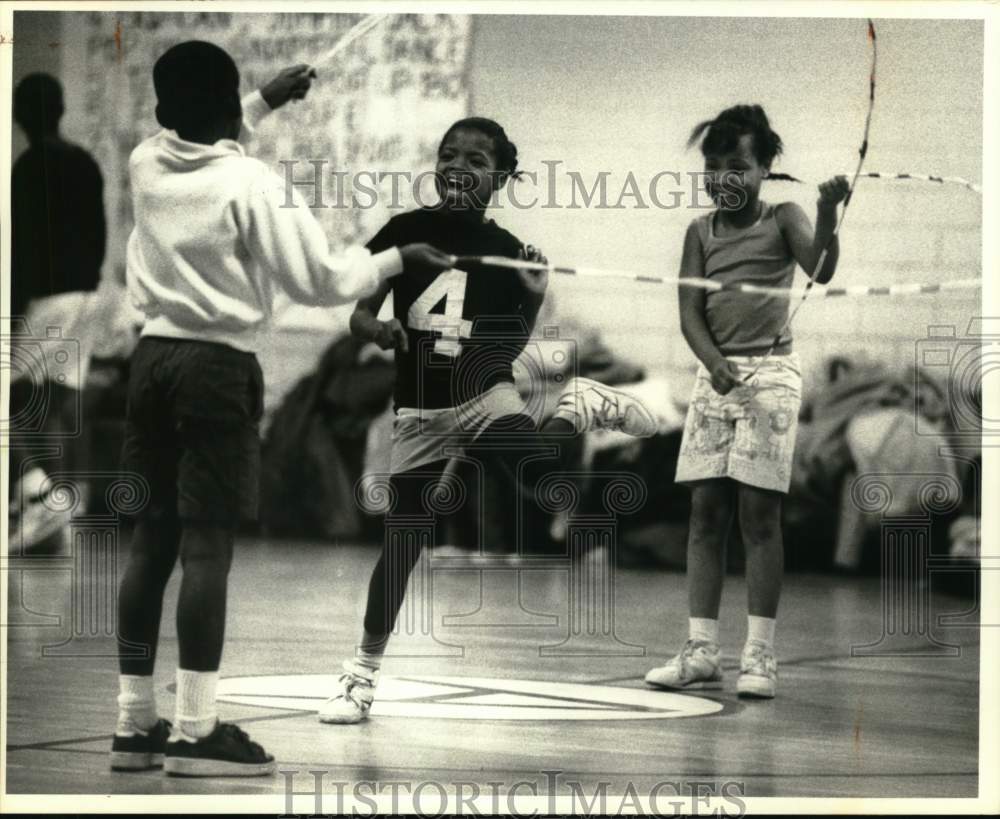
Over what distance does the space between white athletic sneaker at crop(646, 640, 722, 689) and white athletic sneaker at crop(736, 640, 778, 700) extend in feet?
0.18

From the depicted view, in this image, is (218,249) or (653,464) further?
(653,464)

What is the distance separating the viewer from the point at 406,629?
3.53 metres

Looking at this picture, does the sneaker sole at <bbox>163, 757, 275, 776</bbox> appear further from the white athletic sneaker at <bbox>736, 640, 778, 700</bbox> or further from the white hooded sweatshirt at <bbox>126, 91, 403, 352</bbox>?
the white athletic sneaker at <bbox>736, 640, 778, 700</bbox>

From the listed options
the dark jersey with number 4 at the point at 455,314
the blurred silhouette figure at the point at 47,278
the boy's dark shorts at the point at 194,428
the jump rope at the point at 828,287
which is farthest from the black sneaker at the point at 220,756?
the jump rope at the point at 828,287

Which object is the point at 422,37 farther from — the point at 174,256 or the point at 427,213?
the point at 174,256

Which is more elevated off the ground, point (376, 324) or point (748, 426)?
point (376, 324)

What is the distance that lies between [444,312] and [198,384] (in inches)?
21.3

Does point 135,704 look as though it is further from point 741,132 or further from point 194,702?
point 741,132

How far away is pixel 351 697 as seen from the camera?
3.47 metres

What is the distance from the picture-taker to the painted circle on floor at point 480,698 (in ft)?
11.4

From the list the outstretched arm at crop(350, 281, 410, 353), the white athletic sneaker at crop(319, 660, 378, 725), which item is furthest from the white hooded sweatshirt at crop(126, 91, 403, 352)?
the white athletic sneaker at crop(319, 660, 378, 725)

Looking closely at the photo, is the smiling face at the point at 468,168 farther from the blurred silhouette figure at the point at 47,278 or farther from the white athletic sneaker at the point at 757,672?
the white athletic sneaker at the point at 757,672

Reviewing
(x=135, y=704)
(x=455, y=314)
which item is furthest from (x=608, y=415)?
(x=135, y=704)

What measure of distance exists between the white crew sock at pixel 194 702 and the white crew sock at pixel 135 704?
0.24 ft
